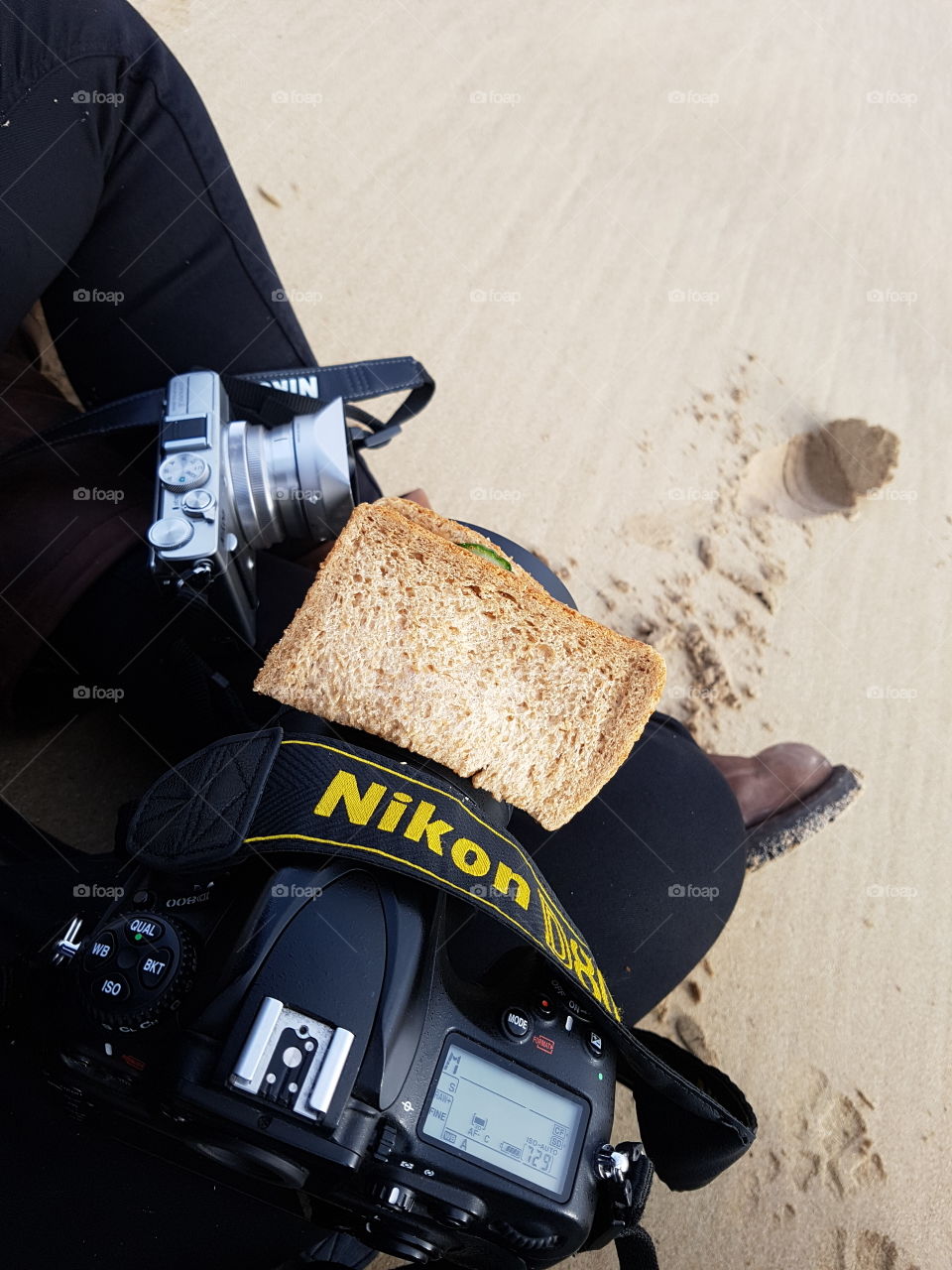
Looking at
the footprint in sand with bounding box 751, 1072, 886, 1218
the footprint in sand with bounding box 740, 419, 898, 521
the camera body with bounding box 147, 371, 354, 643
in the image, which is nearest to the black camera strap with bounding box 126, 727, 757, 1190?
the camera body with bounding box 147, 371, 354, 643

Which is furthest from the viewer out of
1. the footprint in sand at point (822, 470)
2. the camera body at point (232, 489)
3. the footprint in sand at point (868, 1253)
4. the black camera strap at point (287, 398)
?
the footprint in sand at point (822, 470)

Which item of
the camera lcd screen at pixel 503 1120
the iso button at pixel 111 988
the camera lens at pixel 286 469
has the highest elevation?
the camera lens at pixel 286 469

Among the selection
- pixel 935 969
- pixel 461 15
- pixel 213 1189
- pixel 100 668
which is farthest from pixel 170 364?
pixel 461 15

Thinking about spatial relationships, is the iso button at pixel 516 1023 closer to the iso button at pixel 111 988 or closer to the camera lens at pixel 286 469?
the iso button at pixel 111 988

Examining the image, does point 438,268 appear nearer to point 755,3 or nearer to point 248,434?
point 248,434

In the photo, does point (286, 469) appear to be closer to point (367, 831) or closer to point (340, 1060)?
point (367, 831)

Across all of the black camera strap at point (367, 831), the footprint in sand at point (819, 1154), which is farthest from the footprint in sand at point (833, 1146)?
the black camera strap at point (367, 831)
